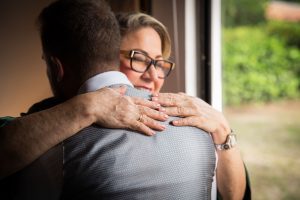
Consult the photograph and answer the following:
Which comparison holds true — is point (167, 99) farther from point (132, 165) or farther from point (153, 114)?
point (132, 165)

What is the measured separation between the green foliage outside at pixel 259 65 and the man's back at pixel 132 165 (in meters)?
2.75

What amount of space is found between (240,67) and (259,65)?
29 centimetres

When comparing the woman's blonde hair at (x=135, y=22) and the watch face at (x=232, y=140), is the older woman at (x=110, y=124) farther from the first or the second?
the woman's blonde hair at (x=135, y=22)

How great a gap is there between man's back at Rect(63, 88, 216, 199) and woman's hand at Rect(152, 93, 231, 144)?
53 mm

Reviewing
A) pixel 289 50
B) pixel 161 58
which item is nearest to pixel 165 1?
pixel 161 58

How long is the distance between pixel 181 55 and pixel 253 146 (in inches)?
126

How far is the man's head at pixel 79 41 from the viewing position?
0.86 metres

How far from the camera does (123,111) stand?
85 cm

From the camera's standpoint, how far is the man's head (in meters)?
0.86

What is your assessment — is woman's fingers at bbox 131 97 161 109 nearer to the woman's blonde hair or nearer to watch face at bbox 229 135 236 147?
watch face at bbox 229 135 236 147

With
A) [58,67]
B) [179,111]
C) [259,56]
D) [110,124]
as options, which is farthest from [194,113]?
[259,56]

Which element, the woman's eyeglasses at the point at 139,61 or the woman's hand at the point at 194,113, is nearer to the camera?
the woman's hand at the point at 194,113

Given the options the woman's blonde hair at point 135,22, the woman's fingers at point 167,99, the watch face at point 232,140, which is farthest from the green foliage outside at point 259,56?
the woman's fingers at point 167,99

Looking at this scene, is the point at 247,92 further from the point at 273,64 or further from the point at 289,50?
the point at 289,50
